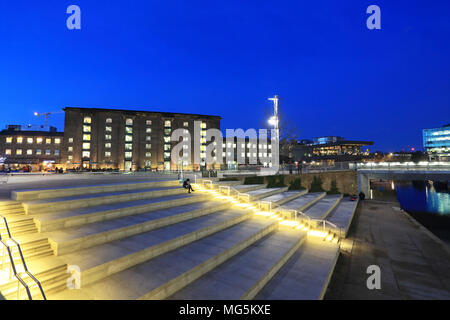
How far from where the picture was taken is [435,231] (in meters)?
16.5

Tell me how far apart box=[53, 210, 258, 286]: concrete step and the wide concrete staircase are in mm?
26

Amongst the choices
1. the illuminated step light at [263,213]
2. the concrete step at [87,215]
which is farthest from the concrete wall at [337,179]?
the concrete step at [87,215]

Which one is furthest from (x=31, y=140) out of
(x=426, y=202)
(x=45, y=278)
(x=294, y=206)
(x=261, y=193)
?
(x=426, y=202)

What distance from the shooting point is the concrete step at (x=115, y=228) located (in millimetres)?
5613

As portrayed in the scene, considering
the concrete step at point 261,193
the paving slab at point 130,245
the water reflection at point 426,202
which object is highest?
the concrete step at point 261,193

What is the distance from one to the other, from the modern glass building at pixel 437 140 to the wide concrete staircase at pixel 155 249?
511 feet

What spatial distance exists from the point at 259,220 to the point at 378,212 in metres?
16.3

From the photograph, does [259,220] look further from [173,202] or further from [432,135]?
[432,135]

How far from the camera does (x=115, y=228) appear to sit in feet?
21.6

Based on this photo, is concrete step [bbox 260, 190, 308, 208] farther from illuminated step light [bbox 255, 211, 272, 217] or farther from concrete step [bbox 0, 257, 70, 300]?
concrete step [bbox 0, 257, 70, 300]

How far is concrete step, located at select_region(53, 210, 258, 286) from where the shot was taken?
16.2 ft

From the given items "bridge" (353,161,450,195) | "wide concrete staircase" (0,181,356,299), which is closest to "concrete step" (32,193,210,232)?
"wide concrete staircase" (0,181,356,299)

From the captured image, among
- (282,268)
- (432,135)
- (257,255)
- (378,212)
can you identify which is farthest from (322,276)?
(432,135)

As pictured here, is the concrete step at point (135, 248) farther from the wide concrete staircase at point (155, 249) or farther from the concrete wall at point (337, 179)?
the concrete wall at point (337, 179)
